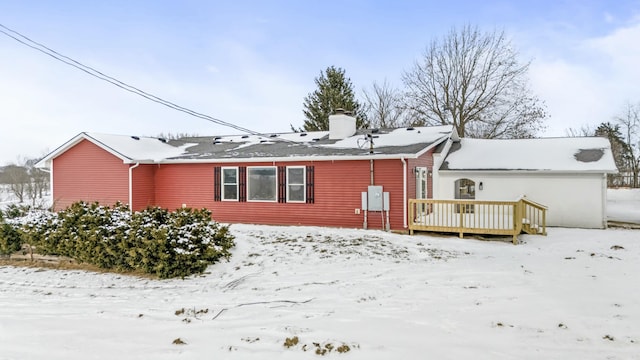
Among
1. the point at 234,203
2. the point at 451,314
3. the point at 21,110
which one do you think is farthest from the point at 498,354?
the point at 21,110

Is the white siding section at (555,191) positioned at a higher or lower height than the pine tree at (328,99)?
lower

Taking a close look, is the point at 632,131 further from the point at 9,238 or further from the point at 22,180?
the point at 22,180

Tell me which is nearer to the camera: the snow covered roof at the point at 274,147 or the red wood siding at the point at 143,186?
the snow covered roof at the point at 274,147

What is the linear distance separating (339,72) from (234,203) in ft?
64.4

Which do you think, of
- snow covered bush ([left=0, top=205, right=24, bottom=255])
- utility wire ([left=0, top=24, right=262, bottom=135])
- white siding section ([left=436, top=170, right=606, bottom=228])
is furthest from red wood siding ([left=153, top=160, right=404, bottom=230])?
snow covered bush ([left=0, top=205, right=24, bottom=255])

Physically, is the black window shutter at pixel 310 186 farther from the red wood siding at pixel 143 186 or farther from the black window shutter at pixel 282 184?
the red wood siding at pixel 143 186

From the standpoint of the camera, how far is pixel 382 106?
3253 cm

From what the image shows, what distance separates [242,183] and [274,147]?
188cm

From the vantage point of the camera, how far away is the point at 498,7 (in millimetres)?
14109

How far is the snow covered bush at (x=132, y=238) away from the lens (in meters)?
7.20

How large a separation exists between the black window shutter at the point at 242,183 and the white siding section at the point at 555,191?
22.4 ft

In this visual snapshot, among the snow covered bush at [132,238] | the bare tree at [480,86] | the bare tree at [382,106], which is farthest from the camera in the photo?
the bare tree at [382,106]

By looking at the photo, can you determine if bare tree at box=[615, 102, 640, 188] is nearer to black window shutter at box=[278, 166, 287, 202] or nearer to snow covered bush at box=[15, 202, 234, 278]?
black window shutter at box=[278, 166, 287, 202]

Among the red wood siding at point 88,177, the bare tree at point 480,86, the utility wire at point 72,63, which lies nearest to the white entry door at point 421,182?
the utility wire at point 72,63
